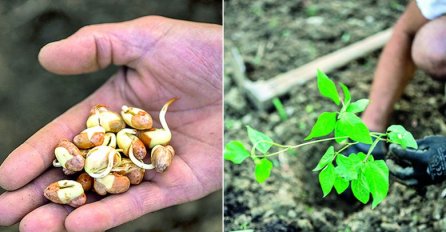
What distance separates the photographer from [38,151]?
0.96 meters

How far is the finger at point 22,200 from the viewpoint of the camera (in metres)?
0.94

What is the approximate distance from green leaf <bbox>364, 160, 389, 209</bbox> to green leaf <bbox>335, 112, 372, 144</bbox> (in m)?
0.03

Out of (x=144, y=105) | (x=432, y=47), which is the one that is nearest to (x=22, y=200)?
(x=144, y=105)

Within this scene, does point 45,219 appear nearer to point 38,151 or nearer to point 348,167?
point 38,151

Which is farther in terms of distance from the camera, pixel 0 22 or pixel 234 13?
pixel 234 13

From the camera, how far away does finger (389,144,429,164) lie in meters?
1.08

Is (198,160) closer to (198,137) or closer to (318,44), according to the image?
(198,137)

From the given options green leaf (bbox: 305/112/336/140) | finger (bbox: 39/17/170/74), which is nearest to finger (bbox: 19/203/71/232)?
finger (bbox: 39/17/170/74)

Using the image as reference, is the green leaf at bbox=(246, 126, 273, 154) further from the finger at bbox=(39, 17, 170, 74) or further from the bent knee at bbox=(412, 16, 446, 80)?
the bent knee at bbox=(412, 16, 446, 80)

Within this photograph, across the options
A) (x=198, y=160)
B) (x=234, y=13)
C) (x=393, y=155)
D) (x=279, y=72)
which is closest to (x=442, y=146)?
(x=393, y=155)

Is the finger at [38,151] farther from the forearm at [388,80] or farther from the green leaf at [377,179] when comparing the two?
the forearm at [388,80]

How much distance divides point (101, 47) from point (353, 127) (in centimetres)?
39

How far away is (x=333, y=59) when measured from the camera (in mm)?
1444

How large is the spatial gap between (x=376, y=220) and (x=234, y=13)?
625 millimetres
